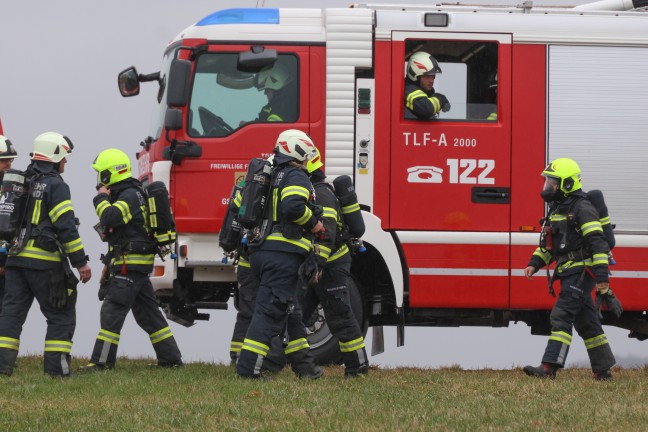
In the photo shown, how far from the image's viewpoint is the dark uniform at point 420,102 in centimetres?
1123

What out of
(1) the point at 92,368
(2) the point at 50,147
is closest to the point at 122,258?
(1) the point at 92,368

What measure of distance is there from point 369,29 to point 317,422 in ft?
16.3

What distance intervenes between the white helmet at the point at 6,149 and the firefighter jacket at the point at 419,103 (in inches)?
152

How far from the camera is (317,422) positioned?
24.4 feet

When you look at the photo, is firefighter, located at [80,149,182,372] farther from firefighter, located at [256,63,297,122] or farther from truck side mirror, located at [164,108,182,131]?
firefighter, located at [256,63,297,122]

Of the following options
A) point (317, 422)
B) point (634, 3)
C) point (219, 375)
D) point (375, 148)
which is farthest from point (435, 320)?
point (317, 422)

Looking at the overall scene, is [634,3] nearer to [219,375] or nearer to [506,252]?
[506,252]

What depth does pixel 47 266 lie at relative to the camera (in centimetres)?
1002

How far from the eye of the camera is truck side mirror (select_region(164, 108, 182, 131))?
1098 cm

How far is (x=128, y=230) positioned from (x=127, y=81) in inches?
78.8

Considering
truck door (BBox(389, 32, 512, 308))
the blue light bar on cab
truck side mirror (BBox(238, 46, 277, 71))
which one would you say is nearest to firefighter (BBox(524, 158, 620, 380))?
truck door (BBox(389, 32, 512, 308))

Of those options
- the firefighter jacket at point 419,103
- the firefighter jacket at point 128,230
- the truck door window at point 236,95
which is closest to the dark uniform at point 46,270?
the firefighter jacket at point 128,230

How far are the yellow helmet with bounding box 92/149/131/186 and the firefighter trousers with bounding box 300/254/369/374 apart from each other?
75.8 inches

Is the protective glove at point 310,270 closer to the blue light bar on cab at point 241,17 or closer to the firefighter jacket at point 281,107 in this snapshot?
the firefighter jacket at point 281,107
